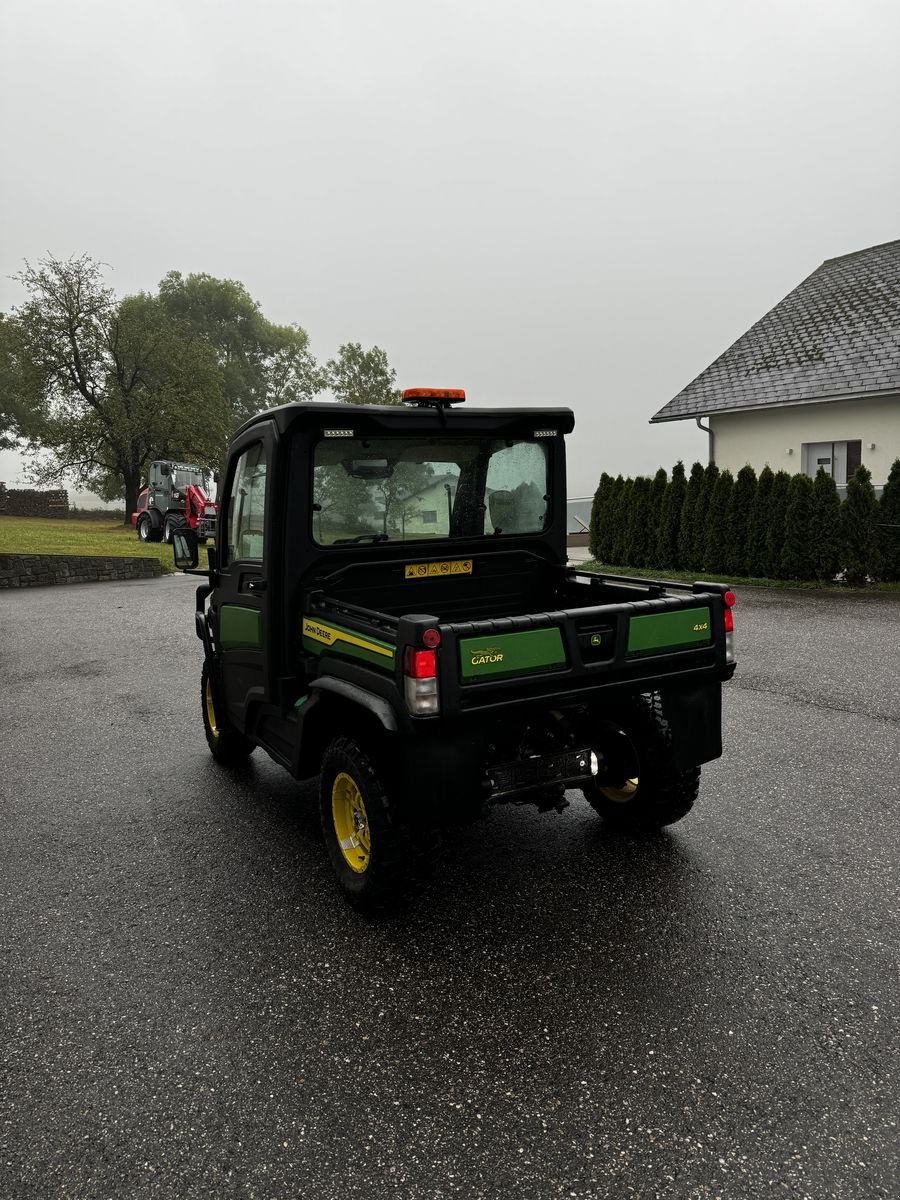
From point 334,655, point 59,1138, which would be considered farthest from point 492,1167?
point 334,655

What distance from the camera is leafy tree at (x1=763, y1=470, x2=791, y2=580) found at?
49.1 feet

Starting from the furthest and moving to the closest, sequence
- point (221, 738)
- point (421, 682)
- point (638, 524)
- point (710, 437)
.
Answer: point (710, 437), point (638, 524), point (221, 738), point (421, 682)

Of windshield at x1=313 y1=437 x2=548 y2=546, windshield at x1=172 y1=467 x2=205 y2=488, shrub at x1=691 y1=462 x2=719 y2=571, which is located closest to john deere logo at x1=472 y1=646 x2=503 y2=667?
windshield at x1=313 y1=437 x2=548 y2=546

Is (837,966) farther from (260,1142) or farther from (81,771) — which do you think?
(81,771)

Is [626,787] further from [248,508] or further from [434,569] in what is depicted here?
[248,508]

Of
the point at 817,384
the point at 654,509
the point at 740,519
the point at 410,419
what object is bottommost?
the point at 740,519

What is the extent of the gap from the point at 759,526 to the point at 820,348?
585cm

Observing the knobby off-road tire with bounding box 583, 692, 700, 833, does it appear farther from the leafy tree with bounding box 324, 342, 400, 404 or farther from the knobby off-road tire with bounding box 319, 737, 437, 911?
the leafy tree with bounding box 324, 342, 400, 404

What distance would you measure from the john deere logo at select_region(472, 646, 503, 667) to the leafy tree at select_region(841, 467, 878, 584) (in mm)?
12682

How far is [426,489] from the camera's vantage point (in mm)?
4488

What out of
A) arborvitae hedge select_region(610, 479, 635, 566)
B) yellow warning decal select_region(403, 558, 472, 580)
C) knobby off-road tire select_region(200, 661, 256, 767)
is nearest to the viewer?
yellow warning decal select_region(403, 558, 472, 580)

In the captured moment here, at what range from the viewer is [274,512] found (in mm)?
4059

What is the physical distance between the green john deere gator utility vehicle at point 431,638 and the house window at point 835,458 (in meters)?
14.9

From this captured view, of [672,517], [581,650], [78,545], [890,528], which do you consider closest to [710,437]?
[672,517]
